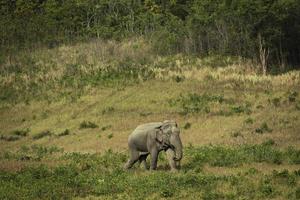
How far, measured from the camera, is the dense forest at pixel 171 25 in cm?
6419

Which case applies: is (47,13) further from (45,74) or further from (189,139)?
(189,139)

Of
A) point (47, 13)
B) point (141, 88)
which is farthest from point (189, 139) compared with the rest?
point (47, 13)

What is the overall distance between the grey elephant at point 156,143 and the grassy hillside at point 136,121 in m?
0.62

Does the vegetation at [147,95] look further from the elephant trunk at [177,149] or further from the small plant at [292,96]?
the elephant trunk at [177,149]

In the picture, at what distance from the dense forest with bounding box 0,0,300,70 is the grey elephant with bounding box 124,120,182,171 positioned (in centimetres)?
3539

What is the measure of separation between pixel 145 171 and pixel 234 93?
87.9 feet

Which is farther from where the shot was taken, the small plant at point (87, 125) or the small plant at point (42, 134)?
the small plant at point (87, 125)

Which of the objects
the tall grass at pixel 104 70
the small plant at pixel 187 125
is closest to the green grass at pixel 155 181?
the small plant at pixel 187 125

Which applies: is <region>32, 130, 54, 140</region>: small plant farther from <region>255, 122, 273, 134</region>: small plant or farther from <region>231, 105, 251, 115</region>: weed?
<region>255, 122, 273, 134</region>: small plant

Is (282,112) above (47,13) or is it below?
below

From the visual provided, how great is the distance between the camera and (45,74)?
68.2 metres

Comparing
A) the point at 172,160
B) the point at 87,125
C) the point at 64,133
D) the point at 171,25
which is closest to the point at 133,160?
the point at 172,160

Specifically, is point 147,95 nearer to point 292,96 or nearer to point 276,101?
point 276,101

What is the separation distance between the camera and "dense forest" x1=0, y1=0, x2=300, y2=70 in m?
64.2
